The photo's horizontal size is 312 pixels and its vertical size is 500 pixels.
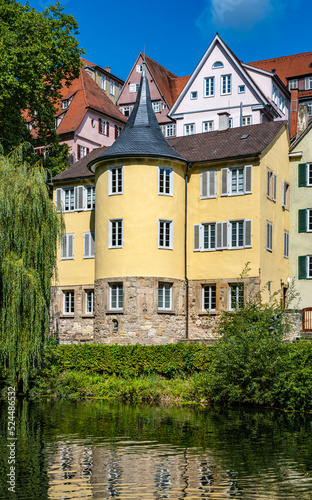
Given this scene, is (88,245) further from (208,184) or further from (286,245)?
(286,245)

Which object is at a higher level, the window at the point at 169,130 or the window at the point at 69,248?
the window at the point at 169,130

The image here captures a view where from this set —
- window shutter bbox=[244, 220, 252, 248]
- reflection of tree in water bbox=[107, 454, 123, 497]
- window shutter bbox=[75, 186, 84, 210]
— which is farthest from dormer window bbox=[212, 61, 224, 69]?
reflection of tree in water bbox=[107, 454, 123, 497]

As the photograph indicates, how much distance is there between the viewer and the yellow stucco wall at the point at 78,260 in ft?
132

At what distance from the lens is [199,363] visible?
30781mm

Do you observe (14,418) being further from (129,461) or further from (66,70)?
(66,70)

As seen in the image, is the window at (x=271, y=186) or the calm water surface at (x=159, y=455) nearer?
the calm water surface at (x=159, y=455)

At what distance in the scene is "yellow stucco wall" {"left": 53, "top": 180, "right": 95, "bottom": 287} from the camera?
4028cm

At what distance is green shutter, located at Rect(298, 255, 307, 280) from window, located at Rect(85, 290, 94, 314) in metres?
11.5

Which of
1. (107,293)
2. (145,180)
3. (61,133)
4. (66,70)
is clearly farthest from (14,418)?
(61,133)

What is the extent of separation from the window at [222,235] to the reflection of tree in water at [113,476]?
65.6ft

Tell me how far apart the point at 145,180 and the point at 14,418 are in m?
15.5

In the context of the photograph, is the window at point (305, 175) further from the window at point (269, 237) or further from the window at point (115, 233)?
the window at point (115, 233)

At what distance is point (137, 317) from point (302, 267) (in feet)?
34.4

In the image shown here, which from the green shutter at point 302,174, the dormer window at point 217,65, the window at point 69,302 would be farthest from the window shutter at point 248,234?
the dormer window at point 217,65
